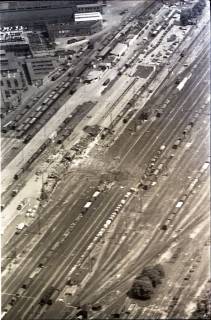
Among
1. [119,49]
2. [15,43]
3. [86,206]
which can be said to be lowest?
[86,206]

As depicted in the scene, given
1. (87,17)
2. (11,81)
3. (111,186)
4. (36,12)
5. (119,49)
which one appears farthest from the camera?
(87,17)

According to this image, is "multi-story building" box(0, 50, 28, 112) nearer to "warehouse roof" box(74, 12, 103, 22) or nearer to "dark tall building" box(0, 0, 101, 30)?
"dark tall building" box(0, 0, 101, 30)

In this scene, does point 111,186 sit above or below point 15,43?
below

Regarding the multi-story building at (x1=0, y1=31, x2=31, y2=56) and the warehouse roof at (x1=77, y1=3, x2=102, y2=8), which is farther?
the warehouse roof at (x1=77, y1=3, x2=102, y2=8)

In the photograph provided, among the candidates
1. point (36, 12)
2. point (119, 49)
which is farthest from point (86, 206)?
point (36, 12)

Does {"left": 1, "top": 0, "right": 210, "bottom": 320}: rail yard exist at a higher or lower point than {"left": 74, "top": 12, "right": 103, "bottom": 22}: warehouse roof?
lower

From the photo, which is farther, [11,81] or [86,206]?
[11,81]

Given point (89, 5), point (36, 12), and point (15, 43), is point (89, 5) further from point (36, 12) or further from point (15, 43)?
point (15, 43)

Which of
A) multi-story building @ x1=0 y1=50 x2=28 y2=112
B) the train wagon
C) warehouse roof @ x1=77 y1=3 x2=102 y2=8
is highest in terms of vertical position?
warehouse roof @ x1=77 y1=3 x2=102 y2=8

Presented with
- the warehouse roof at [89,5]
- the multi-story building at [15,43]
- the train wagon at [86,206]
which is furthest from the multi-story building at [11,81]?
the train wagon at [86,206]

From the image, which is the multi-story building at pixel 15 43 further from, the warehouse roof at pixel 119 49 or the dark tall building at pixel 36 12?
the warehouse roof at pixel 119 49

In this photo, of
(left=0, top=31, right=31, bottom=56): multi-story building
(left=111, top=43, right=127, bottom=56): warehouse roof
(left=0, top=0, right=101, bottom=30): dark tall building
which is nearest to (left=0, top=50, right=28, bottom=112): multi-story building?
(left=0, top=31, right=31, bottom=56): multi-story building
